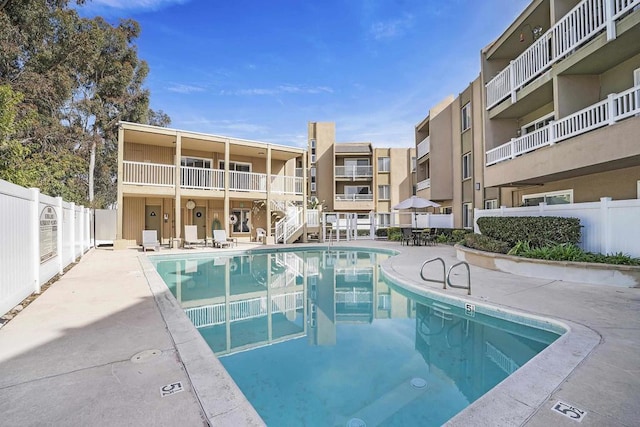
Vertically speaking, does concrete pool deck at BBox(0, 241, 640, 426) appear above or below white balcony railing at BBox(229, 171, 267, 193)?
below

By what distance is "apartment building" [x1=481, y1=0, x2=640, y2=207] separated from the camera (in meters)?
7.95

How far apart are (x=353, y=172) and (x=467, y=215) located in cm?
1507

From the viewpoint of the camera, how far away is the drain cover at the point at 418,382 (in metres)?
3.83

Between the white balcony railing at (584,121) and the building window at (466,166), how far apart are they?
5560 mm

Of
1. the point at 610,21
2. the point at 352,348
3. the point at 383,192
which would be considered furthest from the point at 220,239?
the point at 383,192

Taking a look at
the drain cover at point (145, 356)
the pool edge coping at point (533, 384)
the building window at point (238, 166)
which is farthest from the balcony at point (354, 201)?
the drain cover at point (145, 356)

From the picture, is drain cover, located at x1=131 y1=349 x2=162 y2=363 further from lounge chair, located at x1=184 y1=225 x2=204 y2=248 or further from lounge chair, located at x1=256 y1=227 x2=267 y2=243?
lounge chair, located at x1=256 y1=227 x2=267 y2=243

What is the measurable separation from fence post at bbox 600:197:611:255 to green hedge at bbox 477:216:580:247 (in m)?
0.51

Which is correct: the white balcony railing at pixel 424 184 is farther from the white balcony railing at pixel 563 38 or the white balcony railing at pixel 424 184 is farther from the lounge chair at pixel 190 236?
the lounge chair at pixel 190 236

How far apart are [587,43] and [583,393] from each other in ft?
34.1

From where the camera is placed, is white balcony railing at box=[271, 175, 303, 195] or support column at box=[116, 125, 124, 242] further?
white balcony railing at box=[271, 175, 303, 195]

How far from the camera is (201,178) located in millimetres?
17875

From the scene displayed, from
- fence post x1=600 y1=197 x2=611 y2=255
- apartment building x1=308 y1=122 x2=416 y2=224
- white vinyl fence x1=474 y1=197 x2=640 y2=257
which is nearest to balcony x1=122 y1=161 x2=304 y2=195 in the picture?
apartment building x1=308 y1=122 x2=416 y2=224

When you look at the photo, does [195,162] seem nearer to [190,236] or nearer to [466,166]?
[190,236]
